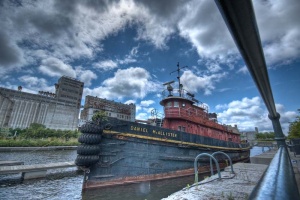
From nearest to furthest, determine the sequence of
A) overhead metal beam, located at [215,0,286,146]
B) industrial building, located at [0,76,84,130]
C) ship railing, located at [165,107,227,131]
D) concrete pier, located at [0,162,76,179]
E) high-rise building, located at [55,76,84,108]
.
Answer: overhead metal beam, located at [215,0,286,146], concrete pier, located at [0,162,76,179], ship railing, located at [165,107,227,131], industrial building, located at [0,76,84,130], high-rise building, located at [55,76,84,108]

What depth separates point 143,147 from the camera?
399 inches

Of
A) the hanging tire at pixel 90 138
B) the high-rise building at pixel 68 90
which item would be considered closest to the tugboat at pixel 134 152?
the hanging tire at pixel 90 138

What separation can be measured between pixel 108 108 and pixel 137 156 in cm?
9747

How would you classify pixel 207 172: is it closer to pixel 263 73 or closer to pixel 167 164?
pixel 167 164

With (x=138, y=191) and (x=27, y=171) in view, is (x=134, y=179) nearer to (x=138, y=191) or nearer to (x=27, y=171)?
(x=138, y=191)

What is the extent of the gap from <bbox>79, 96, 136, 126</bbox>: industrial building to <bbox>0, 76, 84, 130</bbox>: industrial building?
7878 mm

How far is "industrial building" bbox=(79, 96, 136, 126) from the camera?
93.7 m

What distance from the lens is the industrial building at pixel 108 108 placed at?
307 ft

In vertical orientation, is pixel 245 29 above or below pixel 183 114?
below

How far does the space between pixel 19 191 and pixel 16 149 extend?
1153 inches

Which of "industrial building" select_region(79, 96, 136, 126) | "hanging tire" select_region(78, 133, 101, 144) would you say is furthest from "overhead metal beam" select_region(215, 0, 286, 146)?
"industrial building" select_region(79, 96, 136, 126)

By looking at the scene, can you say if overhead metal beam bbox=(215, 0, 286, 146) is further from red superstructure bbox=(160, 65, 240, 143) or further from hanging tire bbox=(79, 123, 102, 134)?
red superstructure bbox=(160, 65, 240, 143)

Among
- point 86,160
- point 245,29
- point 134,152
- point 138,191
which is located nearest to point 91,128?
point 86,160

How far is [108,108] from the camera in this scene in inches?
4077
